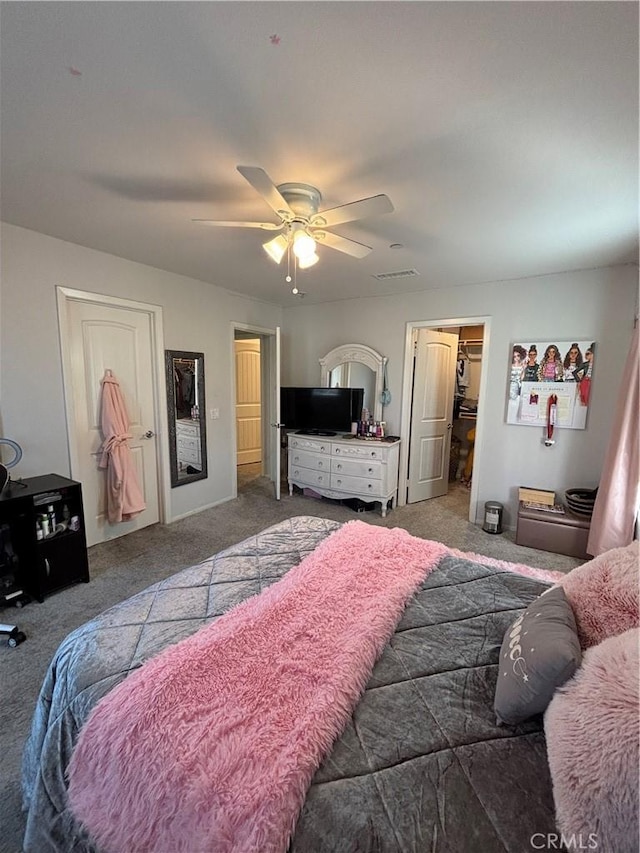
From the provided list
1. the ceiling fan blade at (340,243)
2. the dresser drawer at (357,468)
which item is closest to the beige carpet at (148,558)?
the dresser drawer at (357,468)

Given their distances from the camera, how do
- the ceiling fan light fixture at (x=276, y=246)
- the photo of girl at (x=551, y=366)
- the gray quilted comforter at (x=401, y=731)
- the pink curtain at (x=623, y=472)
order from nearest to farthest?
the gray quilted comforter at (x=401, y=731), the ceiling fan light fixture at (x=276, y=246), the pink curtain at (x=623, y=472), the photo of girl at (x=551, y=366)

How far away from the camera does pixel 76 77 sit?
3.95 feet

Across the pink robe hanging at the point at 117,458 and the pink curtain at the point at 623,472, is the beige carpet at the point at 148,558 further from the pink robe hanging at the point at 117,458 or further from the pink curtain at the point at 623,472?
the pink curtain at the point at 623,472

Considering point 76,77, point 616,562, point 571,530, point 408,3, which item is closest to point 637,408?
point 571,530

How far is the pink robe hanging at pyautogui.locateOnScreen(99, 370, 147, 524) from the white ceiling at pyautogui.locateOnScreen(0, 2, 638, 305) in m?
1.28

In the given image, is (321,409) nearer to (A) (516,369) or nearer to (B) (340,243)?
(A) (516,369)

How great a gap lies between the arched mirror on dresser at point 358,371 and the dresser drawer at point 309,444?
2.32 ft

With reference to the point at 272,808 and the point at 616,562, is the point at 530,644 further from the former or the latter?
the point at 272,808

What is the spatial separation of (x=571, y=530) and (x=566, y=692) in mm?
2697

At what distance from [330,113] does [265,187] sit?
36 centimetres

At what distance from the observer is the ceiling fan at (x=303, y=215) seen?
1.54m

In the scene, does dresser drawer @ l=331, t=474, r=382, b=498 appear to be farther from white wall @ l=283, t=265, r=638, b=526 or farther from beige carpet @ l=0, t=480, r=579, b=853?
white wall @ l=283, t=265, r=638, b=526

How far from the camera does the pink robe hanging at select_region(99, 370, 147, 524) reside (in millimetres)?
3027

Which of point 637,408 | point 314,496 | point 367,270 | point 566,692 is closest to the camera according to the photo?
point 566,692
